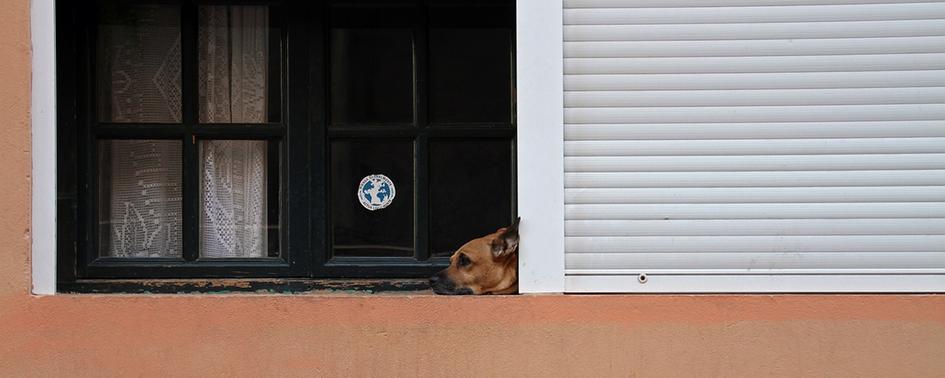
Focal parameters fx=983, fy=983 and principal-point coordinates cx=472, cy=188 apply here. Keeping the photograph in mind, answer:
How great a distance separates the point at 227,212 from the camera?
514cm

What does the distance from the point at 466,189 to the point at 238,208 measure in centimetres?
120

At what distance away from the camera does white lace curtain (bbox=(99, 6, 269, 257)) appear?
511cm

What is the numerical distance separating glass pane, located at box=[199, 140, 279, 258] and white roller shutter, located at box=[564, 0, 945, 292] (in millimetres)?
1610

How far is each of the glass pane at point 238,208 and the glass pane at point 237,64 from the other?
0.16 metres

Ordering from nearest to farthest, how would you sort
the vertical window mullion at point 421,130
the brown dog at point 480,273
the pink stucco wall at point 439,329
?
the pink stucco wall at point 439,329
the brown dog at point 480,273
the vertical window mullion at point 421,130

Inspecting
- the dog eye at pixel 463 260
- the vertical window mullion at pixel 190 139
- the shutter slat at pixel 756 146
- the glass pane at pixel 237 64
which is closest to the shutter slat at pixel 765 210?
the shutter slat at pixel 756 146

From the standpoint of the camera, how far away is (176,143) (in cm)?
511

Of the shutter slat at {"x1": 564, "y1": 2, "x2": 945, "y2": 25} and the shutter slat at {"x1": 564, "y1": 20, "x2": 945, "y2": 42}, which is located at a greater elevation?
the shutter slat at {"x1": 564, "y1": 2, "x2": 945, "y2": 25}

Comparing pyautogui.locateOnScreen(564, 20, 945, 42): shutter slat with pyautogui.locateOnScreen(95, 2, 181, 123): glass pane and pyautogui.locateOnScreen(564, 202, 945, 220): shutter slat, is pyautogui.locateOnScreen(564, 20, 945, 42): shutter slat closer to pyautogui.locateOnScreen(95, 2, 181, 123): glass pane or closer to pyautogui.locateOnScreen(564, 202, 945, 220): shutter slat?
pyautogui.locateOnScreen(564, 202, 945, 220): shutter slat

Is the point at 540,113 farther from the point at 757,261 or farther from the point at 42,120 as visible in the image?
the point at 42,120

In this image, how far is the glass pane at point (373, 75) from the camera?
5105 mm

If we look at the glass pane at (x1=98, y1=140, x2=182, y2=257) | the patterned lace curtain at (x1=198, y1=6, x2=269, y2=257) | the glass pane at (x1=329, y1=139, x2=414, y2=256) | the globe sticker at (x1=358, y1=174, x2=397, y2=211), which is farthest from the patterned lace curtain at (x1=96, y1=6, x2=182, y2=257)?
the globe sticker at (x1=358, y1=174, x2=397, y2=211)

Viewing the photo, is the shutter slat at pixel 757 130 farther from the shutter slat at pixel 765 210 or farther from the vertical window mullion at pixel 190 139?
the vertical window mullion at pixel 190 139

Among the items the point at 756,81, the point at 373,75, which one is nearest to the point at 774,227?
the point at 756,81
